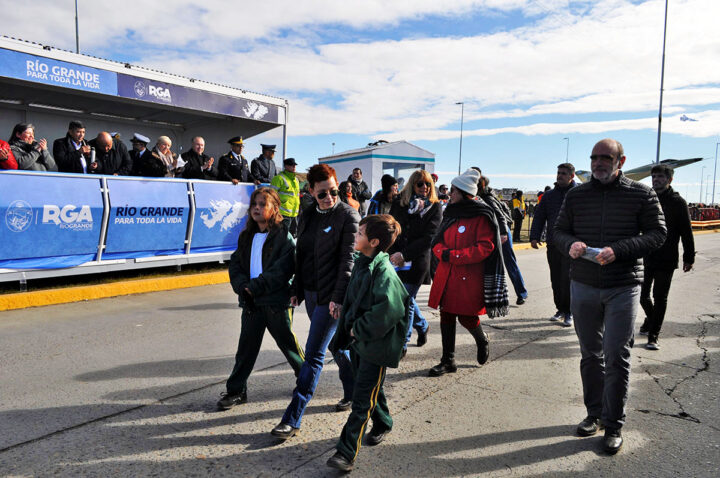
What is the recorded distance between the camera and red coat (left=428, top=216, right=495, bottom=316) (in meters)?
4.19

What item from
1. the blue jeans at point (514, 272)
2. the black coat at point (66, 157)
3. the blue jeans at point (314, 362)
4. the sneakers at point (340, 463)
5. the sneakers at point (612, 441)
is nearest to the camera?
the sneakers at point (340, 463)

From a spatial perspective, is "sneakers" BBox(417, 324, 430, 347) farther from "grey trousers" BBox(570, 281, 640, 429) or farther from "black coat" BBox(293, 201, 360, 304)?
"black coat" BBox(293, 201, 360, 304)

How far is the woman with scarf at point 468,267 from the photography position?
13.9ft

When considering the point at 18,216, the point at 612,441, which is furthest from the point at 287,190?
the point at 612,441

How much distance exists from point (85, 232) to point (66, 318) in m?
1.69

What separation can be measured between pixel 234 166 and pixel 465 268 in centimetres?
616

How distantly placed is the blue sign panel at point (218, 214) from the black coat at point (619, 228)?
21.9ft

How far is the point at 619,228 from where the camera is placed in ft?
10.5

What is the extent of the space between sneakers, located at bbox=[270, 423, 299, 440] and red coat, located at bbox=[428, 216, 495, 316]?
1740mm

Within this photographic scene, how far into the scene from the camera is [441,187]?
14.5 m

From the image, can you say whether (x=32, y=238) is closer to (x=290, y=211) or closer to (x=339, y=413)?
(x=290, y=211)

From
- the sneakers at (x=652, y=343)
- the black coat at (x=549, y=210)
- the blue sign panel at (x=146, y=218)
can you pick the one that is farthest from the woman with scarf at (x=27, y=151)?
the sneakers at (x=652, y=343)

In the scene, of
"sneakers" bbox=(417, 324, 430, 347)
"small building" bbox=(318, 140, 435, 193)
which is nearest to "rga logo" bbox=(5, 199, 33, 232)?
"sneakers" bbox=(417, 324, 430, 347)

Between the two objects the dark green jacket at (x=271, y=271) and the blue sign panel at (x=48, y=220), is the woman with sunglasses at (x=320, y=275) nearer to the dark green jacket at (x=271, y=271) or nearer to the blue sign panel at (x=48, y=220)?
the dark green jacket at (x=271, y=271)
